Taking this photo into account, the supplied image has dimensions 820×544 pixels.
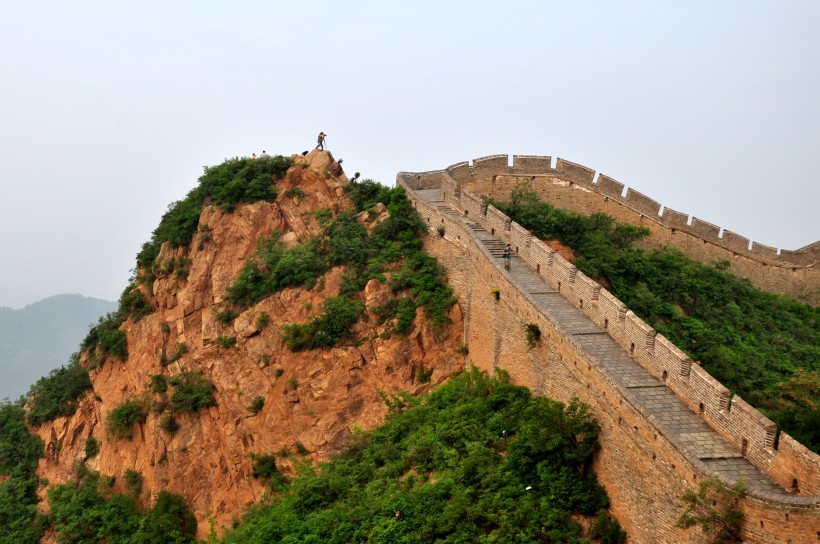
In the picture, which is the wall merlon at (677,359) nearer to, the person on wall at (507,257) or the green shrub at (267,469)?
the person on wall at (507,257)

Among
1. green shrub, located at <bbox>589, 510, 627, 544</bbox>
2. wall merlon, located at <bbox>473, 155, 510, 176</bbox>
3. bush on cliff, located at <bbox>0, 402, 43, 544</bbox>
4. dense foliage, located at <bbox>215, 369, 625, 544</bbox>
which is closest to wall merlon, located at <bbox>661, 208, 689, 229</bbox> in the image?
wall merlon, located at <bbox>473, 155, 510, 176</bbox>

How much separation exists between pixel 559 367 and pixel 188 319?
11.9 meters

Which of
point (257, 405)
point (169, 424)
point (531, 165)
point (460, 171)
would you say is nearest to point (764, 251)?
point (531, 165)

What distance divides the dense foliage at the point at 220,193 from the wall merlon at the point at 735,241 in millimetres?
12195

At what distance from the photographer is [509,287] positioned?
1827 cm

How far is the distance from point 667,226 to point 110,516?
16.6 m

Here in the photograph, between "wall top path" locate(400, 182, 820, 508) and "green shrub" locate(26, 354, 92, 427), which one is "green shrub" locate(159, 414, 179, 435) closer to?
"green shrub" locate(26, 354, 92, 427)

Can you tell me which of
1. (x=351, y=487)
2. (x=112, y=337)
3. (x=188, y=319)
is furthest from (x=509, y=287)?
(x=112, y=337)

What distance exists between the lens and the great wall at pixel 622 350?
11820 millimetres

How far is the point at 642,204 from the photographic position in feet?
82.6

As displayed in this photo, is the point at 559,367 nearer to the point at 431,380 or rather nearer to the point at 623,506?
the point at 623,506

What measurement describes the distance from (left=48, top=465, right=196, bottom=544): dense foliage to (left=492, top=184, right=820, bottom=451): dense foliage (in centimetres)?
1117

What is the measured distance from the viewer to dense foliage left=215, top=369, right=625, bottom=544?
1395cm

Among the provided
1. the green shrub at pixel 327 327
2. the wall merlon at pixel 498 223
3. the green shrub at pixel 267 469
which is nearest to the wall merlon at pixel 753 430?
the wall merlon at pixel 498 223
